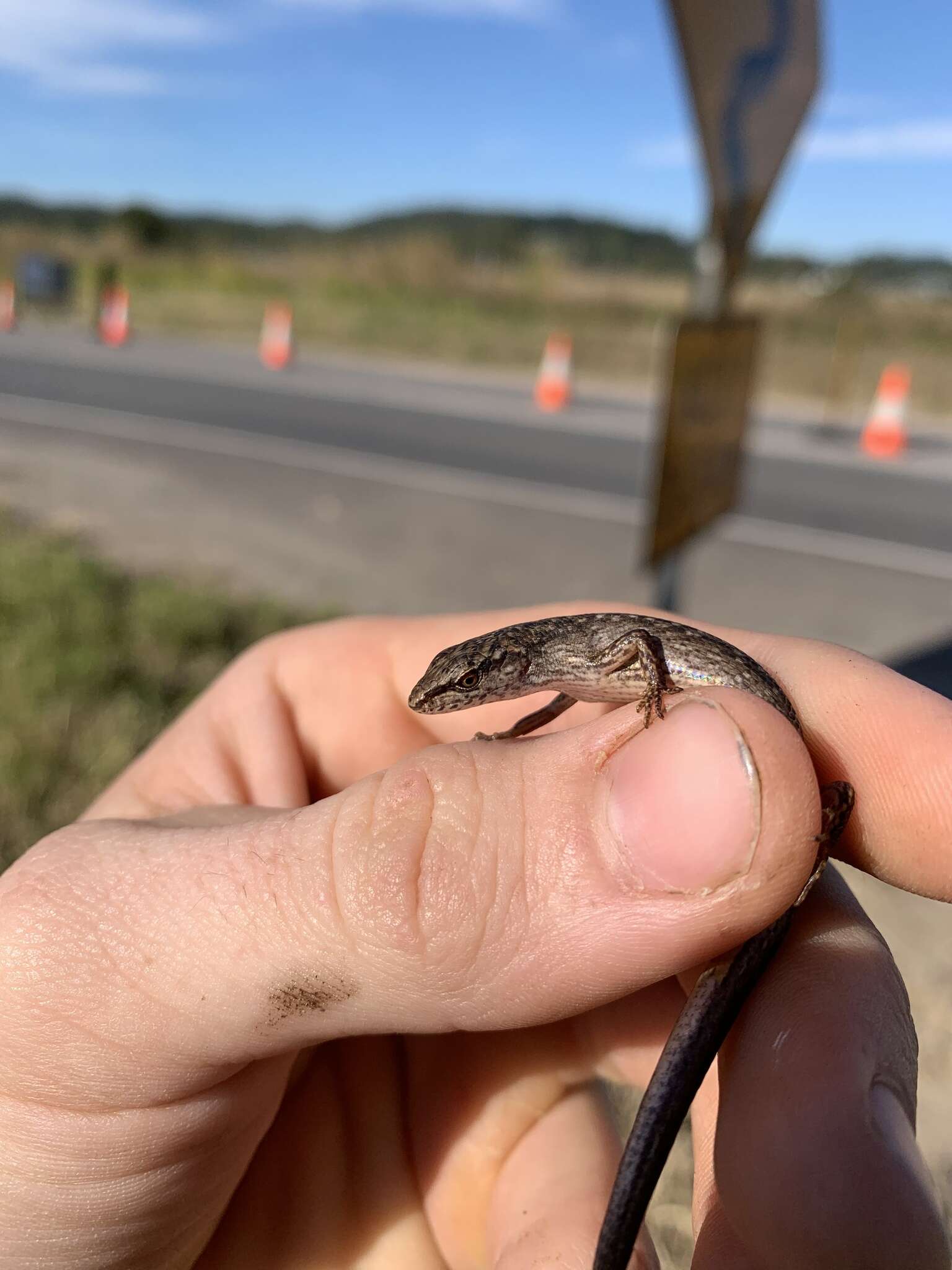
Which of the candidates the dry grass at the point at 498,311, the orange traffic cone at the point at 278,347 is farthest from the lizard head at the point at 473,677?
the orange traffic cone at the point at 278,347

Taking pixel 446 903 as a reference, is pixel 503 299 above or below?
above

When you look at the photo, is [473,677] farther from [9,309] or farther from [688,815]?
[9,309]

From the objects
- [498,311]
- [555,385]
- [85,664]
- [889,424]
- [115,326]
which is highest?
[498,311]

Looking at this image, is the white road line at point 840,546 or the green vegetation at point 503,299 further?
the green vegetation at point 503,299

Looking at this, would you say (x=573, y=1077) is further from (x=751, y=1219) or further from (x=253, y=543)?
(x=253, y=543)

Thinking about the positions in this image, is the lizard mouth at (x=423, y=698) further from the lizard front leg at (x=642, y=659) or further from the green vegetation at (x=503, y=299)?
the green vegetation at (x=503, y=299)

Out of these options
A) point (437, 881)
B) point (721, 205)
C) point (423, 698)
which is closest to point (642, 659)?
point (423, 698)
